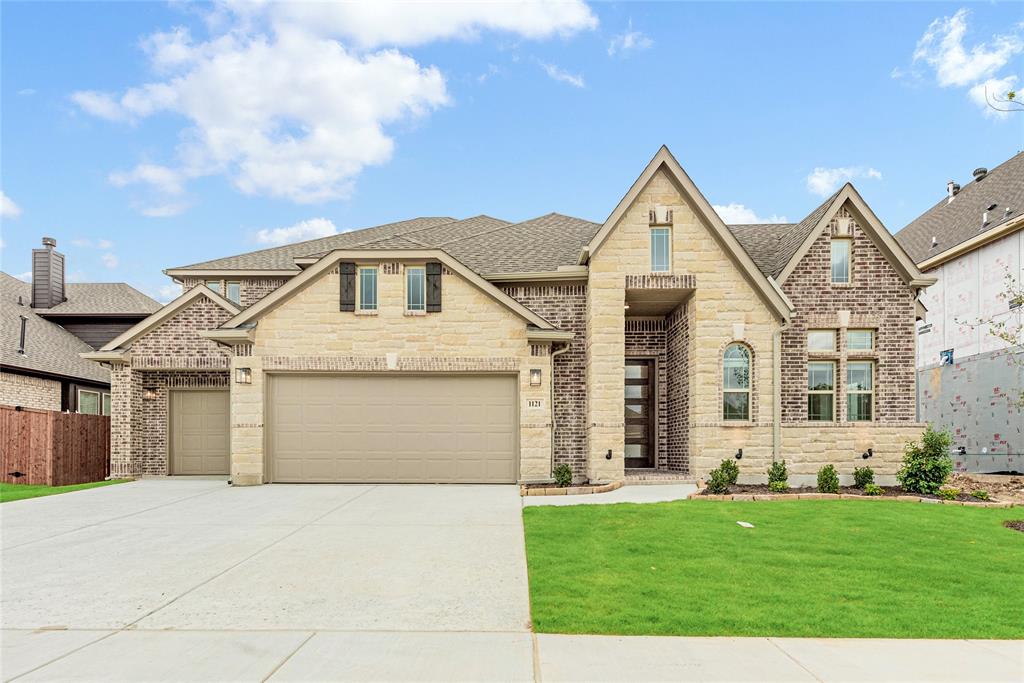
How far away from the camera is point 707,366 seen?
14086 mm

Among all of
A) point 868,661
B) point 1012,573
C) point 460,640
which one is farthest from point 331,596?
point 1012,573

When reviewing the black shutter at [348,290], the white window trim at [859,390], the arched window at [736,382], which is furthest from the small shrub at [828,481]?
the black shutter at [348,290]

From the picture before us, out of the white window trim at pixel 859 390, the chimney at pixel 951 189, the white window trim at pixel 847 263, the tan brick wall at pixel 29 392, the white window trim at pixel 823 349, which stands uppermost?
the chimney at pixel 951 189

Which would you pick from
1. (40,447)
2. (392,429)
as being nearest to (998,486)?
(392,429)

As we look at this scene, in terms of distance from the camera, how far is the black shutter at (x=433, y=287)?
14.4 metres

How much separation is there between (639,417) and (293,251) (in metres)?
12.6

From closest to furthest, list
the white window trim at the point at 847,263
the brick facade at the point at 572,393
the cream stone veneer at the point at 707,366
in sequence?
the cream stone veneer at the point at 707,366
the white window trim at the point at 847,263
the brick facade at the point at 572,393

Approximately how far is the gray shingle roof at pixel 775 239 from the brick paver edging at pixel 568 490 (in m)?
6.53

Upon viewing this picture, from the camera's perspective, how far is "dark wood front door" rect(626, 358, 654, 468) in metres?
16.5

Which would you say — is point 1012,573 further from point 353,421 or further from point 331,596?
point 353,421

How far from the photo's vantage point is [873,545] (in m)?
8.34

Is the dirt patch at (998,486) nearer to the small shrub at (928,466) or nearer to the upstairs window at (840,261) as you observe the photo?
the small shrub at (928,466)

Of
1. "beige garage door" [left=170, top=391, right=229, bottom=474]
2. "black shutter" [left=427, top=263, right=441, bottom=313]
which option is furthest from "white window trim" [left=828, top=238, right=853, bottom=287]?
"beige garage door" [left=170, top=391, right=229, bottom=474]

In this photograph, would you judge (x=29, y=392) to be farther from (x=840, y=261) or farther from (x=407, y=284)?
(x=840, y=261)
